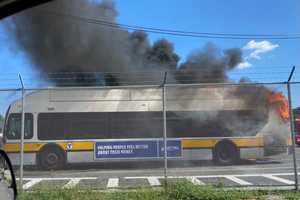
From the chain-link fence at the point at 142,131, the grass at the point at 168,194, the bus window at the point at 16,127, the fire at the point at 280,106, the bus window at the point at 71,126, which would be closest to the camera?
the grass at the point at 168,194

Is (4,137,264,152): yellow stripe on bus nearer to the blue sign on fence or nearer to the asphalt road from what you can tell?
the blue sign on fence

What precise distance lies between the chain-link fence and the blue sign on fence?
33 millimetres

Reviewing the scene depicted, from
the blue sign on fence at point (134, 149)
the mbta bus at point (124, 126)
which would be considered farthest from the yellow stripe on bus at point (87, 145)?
the blue sign on fence at point (134, 149)

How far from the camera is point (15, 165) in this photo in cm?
1420

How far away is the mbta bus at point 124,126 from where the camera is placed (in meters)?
15.1

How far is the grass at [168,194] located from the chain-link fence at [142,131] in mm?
4503

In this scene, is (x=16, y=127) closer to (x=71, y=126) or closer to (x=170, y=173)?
(x=71, y=126)

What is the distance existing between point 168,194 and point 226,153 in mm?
6649

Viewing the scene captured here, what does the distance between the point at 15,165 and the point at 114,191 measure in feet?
19.5

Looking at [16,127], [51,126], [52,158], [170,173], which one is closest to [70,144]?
[52,158]

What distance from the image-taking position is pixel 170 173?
42.7 feet

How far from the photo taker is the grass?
8625mm

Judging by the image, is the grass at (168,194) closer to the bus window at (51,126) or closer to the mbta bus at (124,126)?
the mbta bus at (124,126)

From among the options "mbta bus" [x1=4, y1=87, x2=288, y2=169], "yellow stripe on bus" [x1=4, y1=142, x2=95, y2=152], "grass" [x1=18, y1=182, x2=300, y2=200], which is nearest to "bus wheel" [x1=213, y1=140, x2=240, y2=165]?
"mbta bus" [x1=4, y1=87, x2=288, y2=169]
